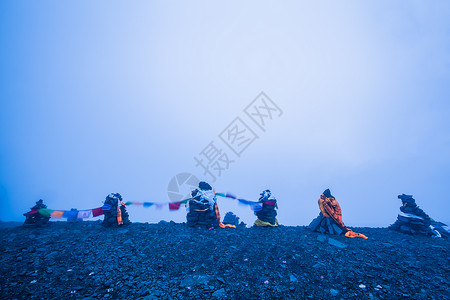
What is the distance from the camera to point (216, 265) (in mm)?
7082

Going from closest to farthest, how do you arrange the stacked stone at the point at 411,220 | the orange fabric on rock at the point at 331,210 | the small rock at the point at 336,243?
1. the small rock at the point at 336,243
2. the orange fabric on rock at the point at 331,210
3. the stacked stone at the point at 411,220

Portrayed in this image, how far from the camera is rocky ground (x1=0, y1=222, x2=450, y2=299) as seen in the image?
555cm

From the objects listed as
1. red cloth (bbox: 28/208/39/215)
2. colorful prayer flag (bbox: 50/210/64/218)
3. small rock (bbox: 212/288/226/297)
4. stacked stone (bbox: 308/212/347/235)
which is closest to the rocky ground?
small rock (bbox: 212/288/226/297)

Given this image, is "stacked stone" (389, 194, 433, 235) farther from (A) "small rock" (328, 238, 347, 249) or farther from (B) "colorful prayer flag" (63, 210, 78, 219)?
(B) "colorful prayer flag" (63, 210, 78, 219)

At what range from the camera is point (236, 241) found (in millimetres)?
9430

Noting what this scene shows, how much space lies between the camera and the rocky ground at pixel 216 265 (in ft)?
18.2

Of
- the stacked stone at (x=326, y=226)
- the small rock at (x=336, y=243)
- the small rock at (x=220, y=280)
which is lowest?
the small rock at (x=220, y=280)

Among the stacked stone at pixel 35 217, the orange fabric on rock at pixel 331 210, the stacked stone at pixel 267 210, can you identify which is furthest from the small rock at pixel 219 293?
the stacked stone at pixel 35 217

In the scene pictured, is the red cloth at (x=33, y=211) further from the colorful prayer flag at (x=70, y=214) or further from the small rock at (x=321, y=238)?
the small rock at (x=321, y=238)

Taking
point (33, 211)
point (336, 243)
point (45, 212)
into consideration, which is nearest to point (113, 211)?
point (45, 212)

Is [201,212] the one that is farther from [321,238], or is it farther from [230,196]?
[321,238]

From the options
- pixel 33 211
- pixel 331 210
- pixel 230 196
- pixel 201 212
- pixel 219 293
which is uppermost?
pixel 230 196

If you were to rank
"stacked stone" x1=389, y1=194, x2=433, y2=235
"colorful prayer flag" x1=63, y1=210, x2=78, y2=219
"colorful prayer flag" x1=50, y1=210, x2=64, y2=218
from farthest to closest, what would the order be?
"colorful prayer flag" x1=63, y1=210, x2=78, y2=219
"colorful prayer flag" x1=50, y1=210, x2=64, y2=218
"stacked stone" x1=389, y1=194, x2=433, y2=235

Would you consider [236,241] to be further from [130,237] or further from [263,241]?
[130,237]
